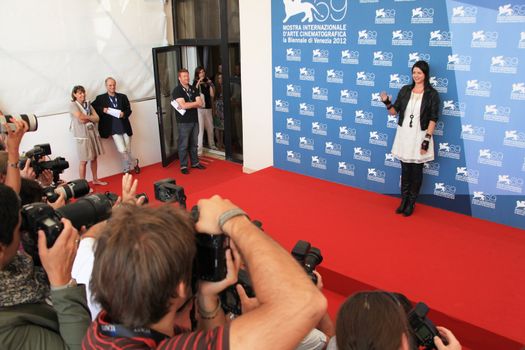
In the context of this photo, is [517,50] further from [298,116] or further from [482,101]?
[298,116]

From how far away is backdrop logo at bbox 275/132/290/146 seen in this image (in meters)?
5.67

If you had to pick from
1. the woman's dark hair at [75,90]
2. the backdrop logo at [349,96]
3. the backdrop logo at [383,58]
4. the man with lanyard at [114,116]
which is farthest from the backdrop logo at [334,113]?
the woman's dark hair at [75,90]

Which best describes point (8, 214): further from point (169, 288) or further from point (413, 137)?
point (413, 137)

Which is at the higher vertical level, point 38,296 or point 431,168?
point 38,296

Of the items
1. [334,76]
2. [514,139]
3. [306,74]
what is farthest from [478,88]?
[306,74]

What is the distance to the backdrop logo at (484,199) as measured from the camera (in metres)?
4.10

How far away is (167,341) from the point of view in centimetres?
98

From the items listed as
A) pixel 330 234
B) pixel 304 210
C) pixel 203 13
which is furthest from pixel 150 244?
pixel 203 13

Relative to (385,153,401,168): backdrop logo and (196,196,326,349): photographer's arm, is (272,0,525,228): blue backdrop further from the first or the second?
(196,196,326,349): photographer's arm

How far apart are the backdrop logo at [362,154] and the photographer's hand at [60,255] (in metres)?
4.02

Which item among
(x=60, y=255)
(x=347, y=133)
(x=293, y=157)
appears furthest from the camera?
(x=293, y=157)

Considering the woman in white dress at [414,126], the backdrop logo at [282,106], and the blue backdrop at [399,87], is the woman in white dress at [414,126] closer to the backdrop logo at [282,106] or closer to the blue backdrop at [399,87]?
the blue backdrop at [399,87]

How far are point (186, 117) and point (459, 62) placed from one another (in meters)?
3.77

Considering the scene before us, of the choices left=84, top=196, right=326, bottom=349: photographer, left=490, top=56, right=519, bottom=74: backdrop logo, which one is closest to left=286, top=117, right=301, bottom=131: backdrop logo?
left=490, top=56, right=519, bottom=74: backdrop logo
